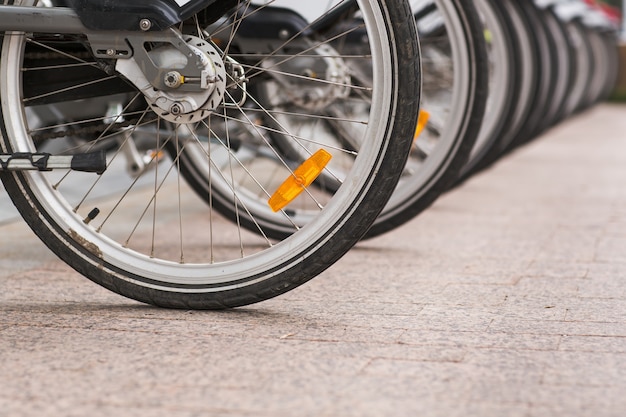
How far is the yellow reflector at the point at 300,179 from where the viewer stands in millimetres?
2287

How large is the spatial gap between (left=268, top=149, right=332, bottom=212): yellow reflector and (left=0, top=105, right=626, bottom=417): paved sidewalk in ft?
0.78

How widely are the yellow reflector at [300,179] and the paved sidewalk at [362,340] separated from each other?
0.24 metres

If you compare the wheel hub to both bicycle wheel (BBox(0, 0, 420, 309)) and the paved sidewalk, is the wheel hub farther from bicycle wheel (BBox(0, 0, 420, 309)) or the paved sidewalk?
the paved sidewalk

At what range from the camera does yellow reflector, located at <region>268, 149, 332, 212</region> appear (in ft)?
7.50

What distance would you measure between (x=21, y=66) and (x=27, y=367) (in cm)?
68

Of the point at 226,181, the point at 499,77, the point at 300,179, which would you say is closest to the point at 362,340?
the point at 300,179

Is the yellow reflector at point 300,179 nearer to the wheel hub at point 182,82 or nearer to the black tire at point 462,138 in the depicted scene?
the wheel hub at point 182,82

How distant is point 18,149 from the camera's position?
7.56 feet

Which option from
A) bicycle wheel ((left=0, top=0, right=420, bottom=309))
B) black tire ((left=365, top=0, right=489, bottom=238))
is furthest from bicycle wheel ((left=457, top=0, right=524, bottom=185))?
bicycle wheel ((left=0, top=0, right=420, bottom=309))

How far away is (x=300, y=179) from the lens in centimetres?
230

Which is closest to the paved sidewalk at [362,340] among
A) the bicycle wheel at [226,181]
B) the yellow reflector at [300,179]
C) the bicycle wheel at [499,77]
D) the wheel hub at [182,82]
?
the bicycle wheel at [226,181]

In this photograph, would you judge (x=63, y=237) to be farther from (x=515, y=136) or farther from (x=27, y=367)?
(x=515, y=136)

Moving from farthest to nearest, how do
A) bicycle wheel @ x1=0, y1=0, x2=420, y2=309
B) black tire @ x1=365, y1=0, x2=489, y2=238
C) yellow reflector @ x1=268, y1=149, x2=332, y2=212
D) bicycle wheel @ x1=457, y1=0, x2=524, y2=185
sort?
bicycle wheel @ x1=457, y1=0, x2=524, y2=185 → black tire @ x1=365, y1=0, x2=489, y2=238 → yellow reflector @ x1=268, y1=149, x2=332, y2=212 → bicycle wheel @ x1=0, y1=0, x2=420, y2=309

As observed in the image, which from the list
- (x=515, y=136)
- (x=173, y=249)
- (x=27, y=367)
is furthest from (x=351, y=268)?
(x=515, y=136)
